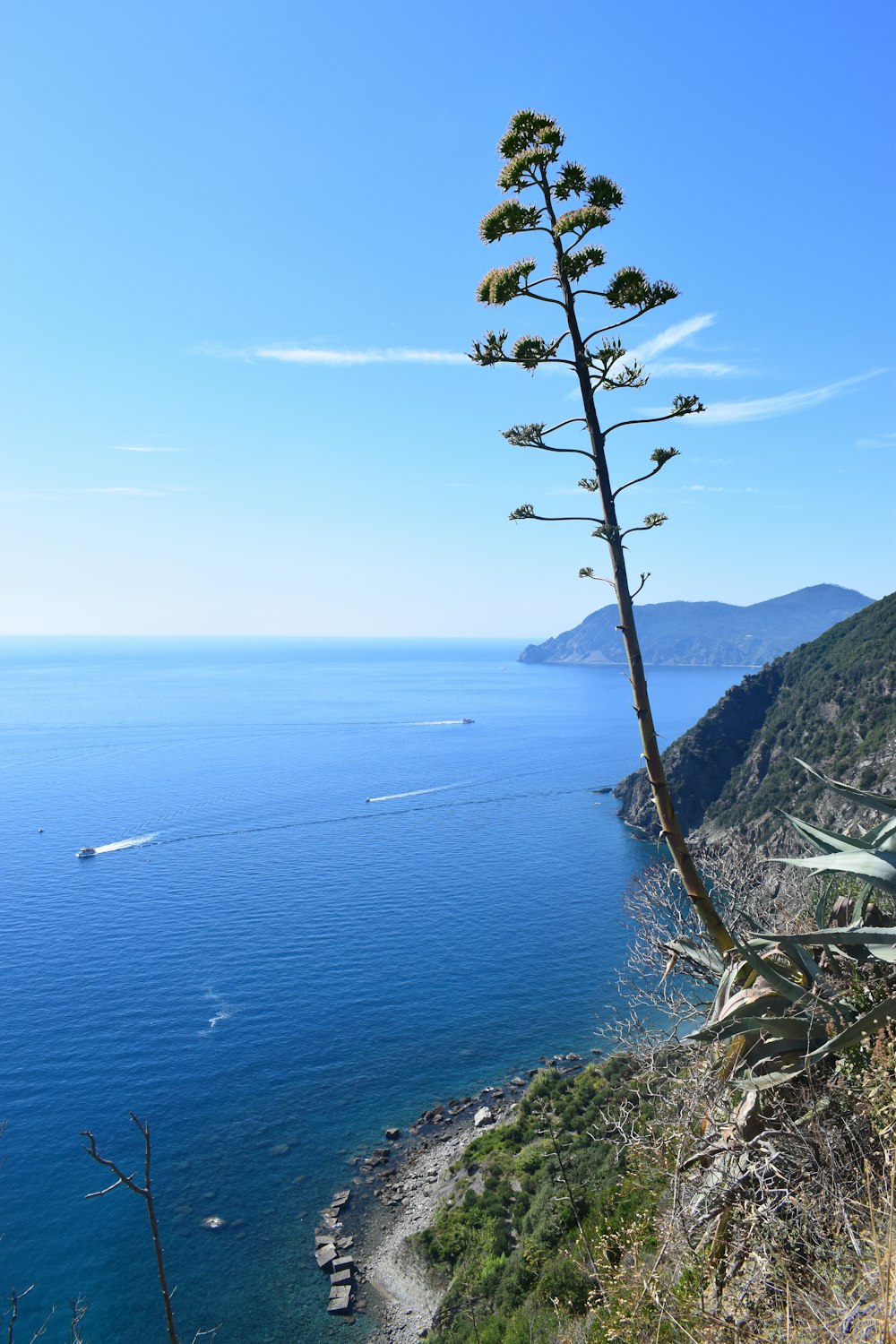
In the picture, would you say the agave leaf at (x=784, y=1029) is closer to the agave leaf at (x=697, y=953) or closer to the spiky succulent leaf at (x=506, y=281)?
the agave leaf at (x=697, y=953)

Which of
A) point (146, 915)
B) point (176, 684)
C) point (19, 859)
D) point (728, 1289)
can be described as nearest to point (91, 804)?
point (19, 859)

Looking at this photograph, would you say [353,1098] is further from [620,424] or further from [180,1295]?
[620,424]

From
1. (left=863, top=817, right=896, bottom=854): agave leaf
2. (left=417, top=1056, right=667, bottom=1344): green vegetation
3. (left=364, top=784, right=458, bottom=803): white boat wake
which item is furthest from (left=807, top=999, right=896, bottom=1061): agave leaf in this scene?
(left=364, top=784, right=458, bottom=803): white boat wake

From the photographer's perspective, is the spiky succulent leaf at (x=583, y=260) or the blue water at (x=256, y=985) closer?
the spiky succulent leaf at (x=583, y=260)

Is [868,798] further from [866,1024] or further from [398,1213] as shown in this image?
[398,1213]

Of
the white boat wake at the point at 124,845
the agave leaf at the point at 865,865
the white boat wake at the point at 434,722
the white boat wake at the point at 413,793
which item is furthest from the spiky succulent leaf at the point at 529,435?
the white boat wake at the point at 434,722
